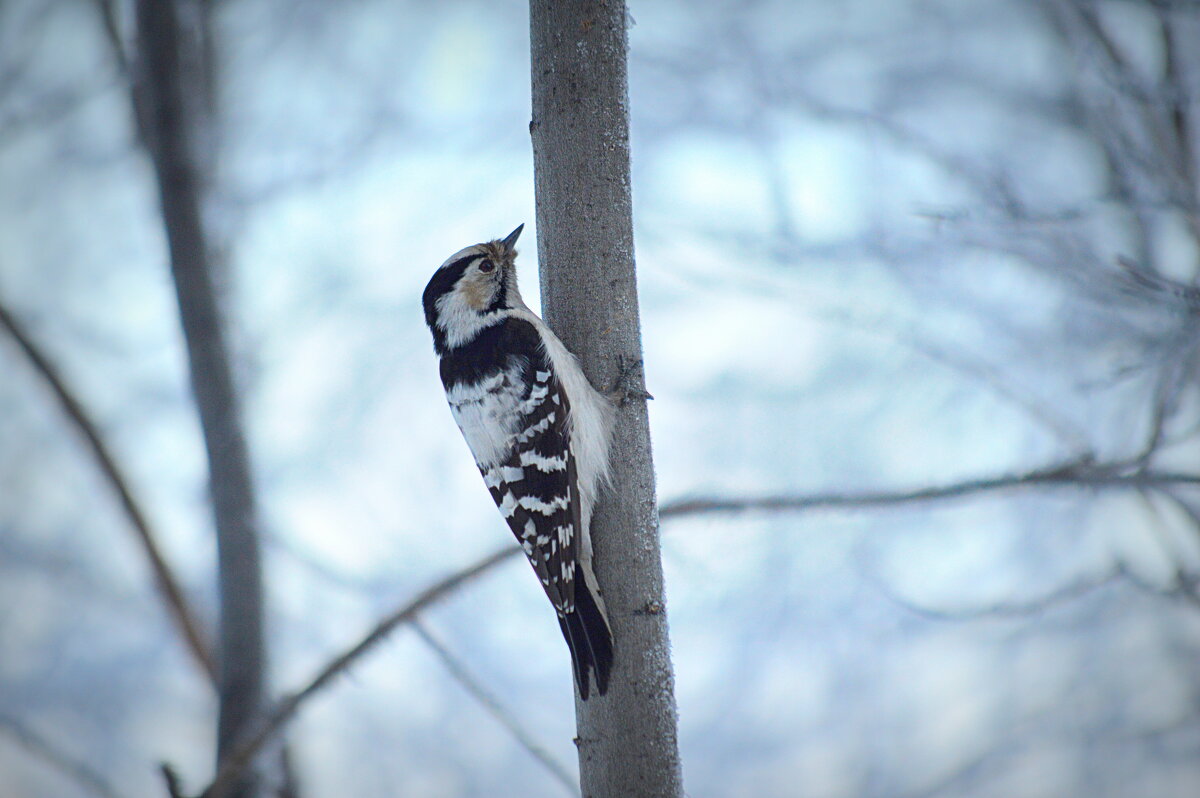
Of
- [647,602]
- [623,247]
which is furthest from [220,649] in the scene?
[623,247]

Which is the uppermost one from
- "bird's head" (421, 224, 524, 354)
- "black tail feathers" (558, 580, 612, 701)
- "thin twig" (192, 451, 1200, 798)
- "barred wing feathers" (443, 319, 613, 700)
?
"bird's head" (421, 224, 524, 354)

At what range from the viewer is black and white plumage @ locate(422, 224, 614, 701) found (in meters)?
1.58

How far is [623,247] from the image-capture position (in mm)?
1495

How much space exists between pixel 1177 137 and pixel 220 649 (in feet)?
8.79

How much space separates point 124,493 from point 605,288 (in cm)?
155

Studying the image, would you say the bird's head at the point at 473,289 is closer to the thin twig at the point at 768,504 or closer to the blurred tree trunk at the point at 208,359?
the blurred tree trunk at the point at 208,359

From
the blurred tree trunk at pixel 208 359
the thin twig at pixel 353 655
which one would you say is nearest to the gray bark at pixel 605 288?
the thin twig at pixel 353 655

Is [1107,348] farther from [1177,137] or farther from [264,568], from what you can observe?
[264,568]

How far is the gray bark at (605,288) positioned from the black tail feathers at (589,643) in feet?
0.07

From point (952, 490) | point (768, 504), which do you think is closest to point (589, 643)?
point (768, 504)

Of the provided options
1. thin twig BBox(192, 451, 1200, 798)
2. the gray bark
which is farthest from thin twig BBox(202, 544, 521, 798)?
the gray bark

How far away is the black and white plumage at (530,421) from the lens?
1.58 metres

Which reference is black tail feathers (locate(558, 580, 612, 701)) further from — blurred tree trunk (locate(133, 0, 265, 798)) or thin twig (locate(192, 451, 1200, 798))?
blurred tree trunk (locate(133, 0, 265, 798))

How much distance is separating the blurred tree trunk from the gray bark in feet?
3.35
